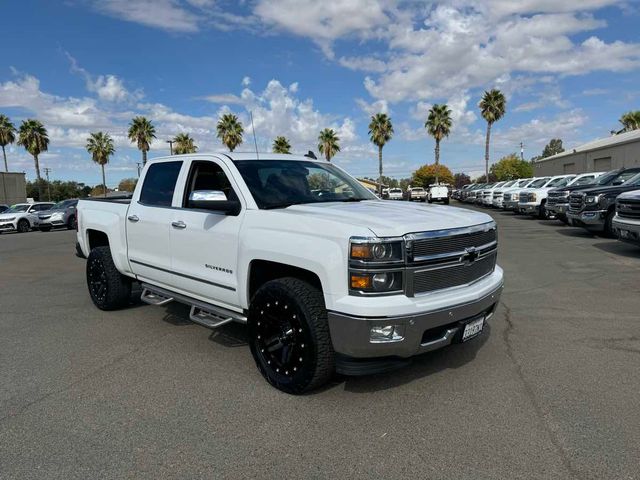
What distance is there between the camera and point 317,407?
358 cm

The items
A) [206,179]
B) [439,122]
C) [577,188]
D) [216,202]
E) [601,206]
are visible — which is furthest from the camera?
[439,122]

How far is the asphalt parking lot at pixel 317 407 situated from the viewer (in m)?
2.87

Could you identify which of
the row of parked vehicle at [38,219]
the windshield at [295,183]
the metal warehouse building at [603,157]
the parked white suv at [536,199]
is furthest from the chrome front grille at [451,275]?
the metal warehouse building at [603,157]

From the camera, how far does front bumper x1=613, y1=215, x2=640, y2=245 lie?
9305 mm

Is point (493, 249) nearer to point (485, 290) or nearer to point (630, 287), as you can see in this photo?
point (485, 290)

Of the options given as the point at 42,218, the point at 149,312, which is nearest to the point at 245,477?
the point at 149,312

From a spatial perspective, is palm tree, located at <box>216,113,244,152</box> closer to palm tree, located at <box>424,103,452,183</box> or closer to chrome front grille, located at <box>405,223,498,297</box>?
palm tree, located at <box>424,103,452,183</box>

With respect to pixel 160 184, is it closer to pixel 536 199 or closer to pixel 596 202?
pixel 596 202

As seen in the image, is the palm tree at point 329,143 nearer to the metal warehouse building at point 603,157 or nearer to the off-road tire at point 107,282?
the metal warehouse building at point 603,157

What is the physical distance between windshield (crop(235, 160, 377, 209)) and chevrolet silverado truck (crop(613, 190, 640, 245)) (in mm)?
6699

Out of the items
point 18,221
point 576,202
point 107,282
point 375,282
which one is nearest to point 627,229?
point 576,202

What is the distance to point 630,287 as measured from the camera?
721cm

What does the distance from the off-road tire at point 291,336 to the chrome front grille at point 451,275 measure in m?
0.71

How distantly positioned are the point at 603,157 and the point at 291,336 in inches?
1871
